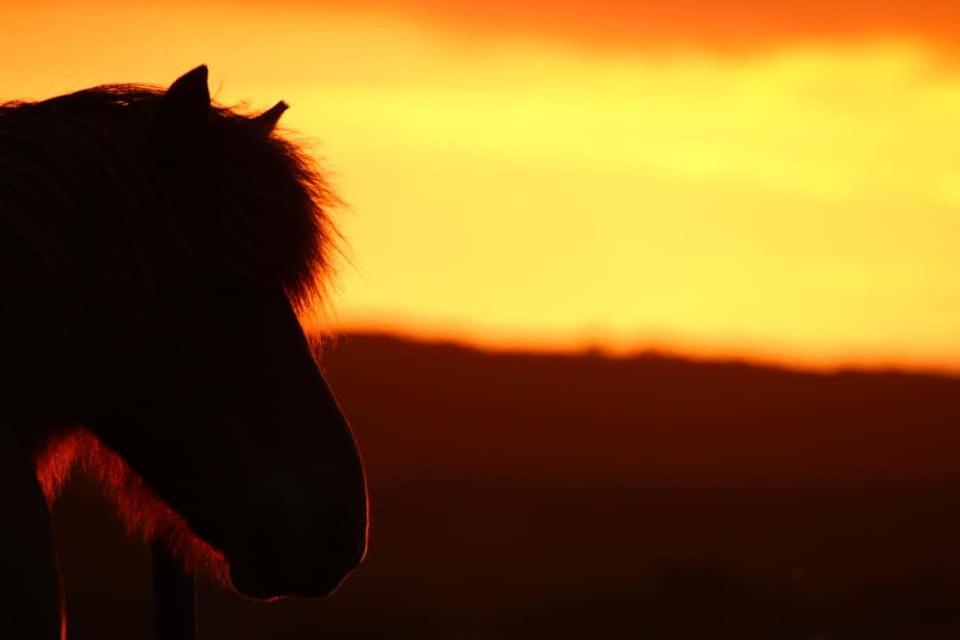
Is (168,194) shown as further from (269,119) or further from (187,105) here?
(269,119)

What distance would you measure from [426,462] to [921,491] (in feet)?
21.7

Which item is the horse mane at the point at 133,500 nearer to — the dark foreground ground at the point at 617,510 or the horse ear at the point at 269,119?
the horse ear at the point at 269,119

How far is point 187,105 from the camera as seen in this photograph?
8.36ft

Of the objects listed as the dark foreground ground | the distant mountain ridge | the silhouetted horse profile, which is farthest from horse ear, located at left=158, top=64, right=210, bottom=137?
the distant mountain ridge

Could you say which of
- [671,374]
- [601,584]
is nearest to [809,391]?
[671,374]

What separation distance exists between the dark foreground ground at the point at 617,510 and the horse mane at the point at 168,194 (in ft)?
3.69

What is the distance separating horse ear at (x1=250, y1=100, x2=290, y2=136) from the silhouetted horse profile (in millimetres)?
79

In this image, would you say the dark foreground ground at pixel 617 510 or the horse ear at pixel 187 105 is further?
the dark foreground ground at pixel 617 510

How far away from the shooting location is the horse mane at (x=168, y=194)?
255 cm

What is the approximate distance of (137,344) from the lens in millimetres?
2539

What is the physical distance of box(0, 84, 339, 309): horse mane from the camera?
2.55 meters

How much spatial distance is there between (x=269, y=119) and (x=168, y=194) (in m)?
0.29

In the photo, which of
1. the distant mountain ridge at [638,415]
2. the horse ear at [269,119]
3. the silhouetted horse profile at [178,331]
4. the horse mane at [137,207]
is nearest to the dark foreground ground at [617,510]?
the distant mountain ridge at [638,415]

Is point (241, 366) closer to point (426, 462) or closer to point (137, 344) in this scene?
point (137, 344)
